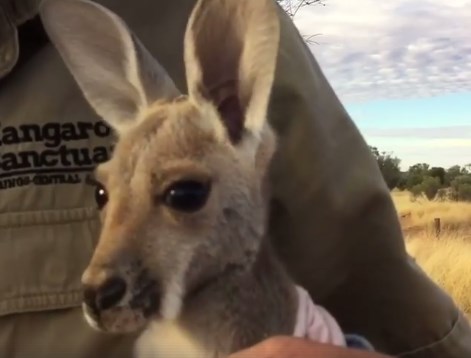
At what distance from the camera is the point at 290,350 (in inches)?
22.1

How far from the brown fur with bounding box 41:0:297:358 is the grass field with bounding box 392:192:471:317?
1.94ft

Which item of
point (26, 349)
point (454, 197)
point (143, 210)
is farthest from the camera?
point (454, 197)

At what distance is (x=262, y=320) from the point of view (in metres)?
0.57

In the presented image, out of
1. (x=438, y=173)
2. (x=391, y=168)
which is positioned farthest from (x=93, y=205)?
(x=438, y=173)

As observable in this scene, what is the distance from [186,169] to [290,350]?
0.38 ft

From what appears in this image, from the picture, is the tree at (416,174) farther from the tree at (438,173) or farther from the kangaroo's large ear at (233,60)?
the kangaroo's large ear at (233,60)

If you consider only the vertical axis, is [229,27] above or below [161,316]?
above

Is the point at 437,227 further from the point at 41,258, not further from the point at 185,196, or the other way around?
the point at 185,196

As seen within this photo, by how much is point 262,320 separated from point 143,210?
0.10 meters

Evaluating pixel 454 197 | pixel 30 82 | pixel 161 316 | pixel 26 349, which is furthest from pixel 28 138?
pixel 454 197

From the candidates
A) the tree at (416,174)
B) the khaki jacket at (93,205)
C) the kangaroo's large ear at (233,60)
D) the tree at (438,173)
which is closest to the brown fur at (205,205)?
the kangaroo's large ear at (233,60)

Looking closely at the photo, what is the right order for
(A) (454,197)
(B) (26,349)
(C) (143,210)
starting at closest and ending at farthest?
(C) (143,210), (B) (26,349), (A) (454,197)

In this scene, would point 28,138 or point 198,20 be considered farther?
point 28,138

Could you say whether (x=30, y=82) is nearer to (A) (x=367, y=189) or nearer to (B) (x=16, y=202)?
(B) (x=16, y=202)
